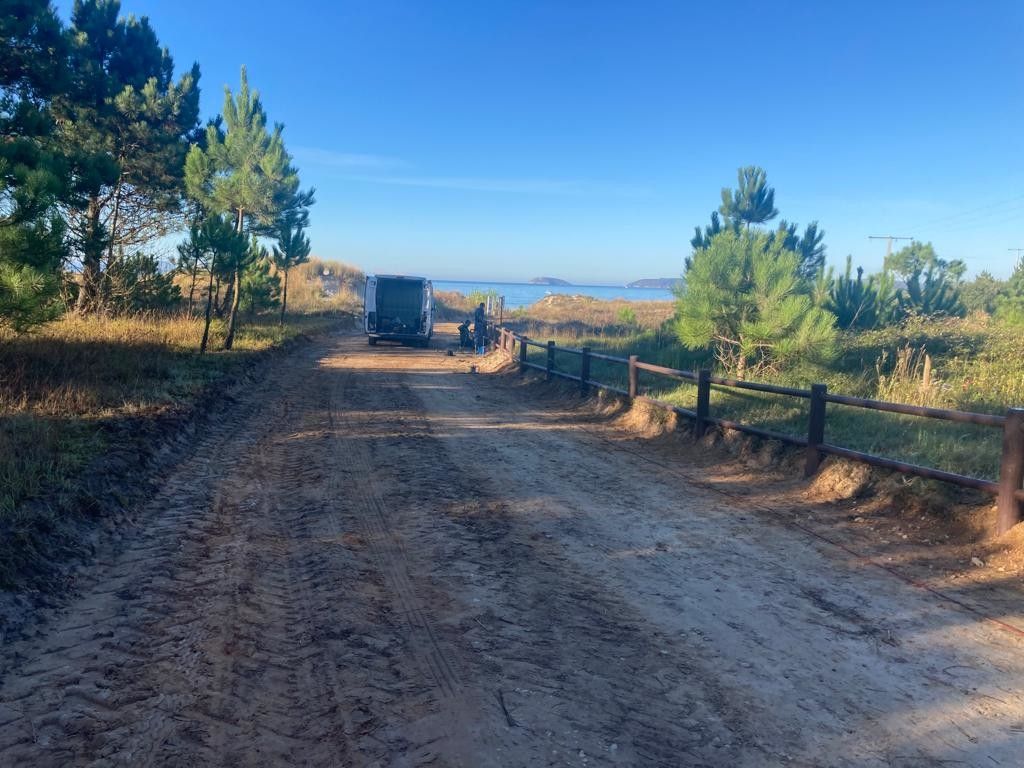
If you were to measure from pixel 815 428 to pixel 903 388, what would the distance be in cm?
340

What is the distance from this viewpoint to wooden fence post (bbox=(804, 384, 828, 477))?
7.75 metres

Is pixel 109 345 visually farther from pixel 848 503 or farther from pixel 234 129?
pixel 234 129

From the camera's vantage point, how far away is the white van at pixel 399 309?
2733 centimetres

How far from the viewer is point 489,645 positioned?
4.09m

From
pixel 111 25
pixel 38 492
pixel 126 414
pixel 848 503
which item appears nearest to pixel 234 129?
pixel 111 25

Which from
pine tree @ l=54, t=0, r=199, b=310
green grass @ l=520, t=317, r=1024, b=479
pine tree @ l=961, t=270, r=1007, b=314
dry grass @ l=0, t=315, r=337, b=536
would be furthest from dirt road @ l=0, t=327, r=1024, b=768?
pine tree @ l=961, t=270, r=1007, b=314

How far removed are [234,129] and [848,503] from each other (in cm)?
2660

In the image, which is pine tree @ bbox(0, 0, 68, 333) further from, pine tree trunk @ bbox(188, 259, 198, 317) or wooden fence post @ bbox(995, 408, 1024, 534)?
wooden fence post @ bbox(995, 408, 1024, 534)

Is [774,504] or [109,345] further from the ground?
[109,345]

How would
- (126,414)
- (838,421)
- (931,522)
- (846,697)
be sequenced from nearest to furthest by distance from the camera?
1. (846,697)
2. (931,522)
3. (126,414)
4. (838,421)

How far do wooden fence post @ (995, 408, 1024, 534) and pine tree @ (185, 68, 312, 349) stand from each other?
20.2 meters

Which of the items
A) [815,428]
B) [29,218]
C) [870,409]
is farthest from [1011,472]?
[29,218]

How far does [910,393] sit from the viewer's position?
32.6ft

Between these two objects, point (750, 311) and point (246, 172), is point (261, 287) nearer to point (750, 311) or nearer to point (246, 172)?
point (246, 172)
